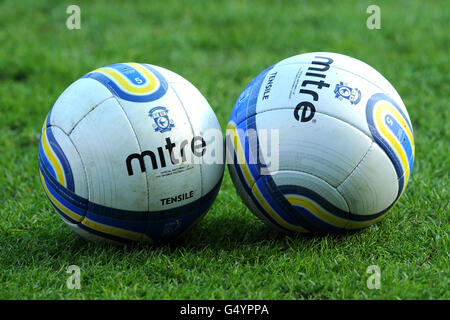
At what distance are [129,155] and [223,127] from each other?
8.71 feet

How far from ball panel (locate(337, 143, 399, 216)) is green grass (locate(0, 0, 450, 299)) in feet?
1.10

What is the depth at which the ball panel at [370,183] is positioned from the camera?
3.85 meters

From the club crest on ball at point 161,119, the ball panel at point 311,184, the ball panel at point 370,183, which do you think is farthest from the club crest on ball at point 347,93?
the club crest on ball at point 161,119

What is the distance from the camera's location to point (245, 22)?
8.99 m

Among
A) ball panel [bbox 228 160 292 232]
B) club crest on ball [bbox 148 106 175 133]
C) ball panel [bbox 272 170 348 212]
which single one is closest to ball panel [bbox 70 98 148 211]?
club crest on ball [bbox 148 106 175 133]

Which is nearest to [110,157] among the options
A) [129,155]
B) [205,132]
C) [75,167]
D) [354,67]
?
[129,155]

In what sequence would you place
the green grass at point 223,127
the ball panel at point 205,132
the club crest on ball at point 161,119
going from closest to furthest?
the green grass at point 223,127
the club crest on ball at point 161,119
the ball panel at point 205,132

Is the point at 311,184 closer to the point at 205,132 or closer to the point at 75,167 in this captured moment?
the point at 205,132

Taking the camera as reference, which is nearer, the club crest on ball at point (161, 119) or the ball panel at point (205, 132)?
the club crest on ball at point (161, 119)

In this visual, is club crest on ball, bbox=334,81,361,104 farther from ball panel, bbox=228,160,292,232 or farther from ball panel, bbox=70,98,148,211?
ball panel, bbox=70,98,148,211

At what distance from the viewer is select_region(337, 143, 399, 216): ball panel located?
3.85 metres

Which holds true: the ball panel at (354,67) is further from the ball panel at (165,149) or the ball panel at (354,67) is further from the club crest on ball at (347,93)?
the ball panel at (165,149)

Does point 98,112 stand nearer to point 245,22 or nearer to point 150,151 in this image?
point 150,151

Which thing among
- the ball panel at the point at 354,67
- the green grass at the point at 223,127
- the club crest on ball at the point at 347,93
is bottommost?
the green grass at the point at 223,127
